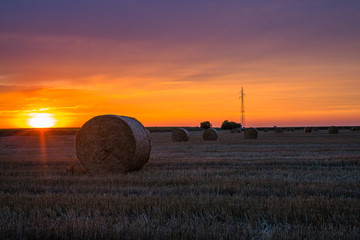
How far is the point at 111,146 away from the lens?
11656 mm

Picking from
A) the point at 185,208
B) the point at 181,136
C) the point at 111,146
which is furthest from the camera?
the point at 181,136

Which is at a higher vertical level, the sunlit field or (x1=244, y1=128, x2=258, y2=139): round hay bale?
(x1=244, y1=128, x2=258, y2=139): round hay bale

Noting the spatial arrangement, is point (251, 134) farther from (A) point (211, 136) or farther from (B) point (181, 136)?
(B) point (181, 136)

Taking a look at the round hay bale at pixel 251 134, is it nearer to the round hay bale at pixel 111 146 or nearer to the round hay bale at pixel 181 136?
the round hay bale at pixel 181 136

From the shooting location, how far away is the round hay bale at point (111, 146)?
11.4 metres

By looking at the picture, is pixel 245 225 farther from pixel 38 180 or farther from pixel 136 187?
pixel 38 180

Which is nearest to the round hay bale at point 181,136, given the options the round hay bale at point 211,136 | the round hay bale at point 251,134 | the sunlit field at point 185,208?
the round hay bale at point 211,136

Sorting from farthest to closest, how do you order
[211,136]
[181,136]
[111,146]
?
[211,136] → [181,136] → [111,146]

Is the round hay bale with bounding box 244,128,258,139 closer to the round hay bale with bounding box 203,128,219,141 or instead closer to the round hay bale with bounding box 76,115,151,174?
the round hay bale with bounding box 203,128,219,141

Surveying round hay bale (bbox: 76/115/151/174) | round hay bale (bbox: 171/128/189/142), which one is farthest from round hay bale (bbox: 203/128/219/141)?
round hay bale (bbox: 76/115/151/174)

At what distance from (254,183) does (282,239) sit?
383 cm

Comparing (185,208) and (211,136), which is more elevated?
(211,136)

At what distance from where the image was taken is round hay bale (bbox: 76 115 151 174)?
37.3 feet

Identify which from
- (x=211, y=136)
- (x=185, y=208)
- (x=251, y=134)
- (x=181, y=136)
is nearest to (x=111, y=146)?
(x=185, y=208)
